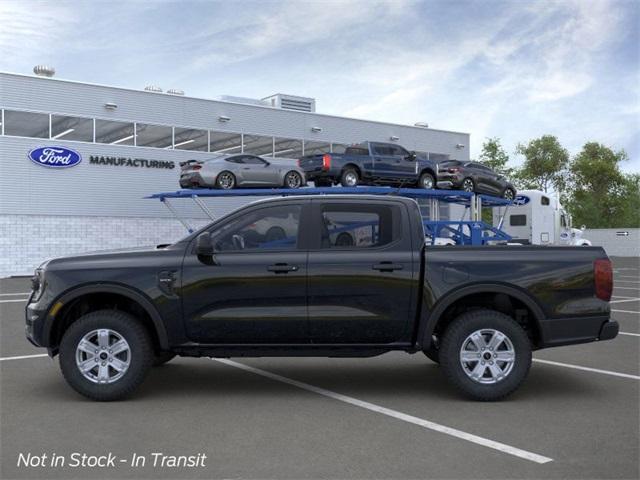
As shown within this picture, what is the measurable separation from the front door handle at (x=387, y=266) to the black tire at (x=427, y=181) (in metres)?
17.8

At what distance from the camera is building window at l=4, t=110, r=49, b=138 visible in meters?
26.5

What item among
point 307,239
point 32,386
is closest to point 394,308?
point 307,239

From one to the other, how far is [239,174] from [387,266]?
699 inches

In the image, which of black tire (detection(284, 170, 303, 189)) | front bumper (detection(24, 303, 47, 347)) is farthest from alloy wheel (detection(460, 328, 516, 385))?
black tire (detection(284, 170, 303, 189))

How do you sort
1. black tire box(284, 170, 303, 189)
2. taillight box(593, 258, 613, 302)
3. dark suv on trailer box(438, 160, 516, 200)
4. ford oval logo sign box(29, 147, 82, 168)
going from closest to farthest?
1. taillight box(593, 258, 613, 302)
2. black tire box(284, 170, 303, 189)
3. dark suv on trailer box(438, 160, 516, 200)
4. ford oval logo sign box(29, 147, 82, 168)

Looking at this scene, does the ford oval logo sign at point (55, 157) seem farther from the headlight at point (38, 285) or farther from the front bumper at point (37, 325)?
the front bumper at point (37, 325)

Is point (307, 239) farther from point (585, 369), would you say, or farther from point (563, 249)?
point (585, 369)

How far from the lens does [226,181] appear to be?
23406 millimetres

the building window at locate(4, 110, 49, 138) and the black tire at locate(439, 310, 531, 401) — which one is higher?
the building window at locate(4, 110, 49, 138)

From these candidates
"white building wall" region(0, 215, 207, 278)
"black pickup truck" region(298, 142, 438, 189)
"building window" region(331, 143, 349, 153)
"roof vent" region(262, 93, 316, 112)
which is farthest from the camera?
"roof vent" region(262, 93, 316, 112)

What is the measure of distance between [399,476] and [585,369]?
4.28m

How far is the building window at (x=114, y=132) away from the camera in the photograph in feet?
93.5

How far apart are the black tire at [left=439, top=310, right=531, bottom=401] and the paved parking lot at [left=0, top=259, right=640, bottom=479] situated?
0.46 feet

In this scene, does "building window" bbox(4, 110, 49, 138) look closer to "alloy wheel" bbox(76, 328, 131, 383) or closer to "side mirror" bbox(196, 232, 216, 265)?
"alloy wheel" bbox(76, 328, 131, 383)
